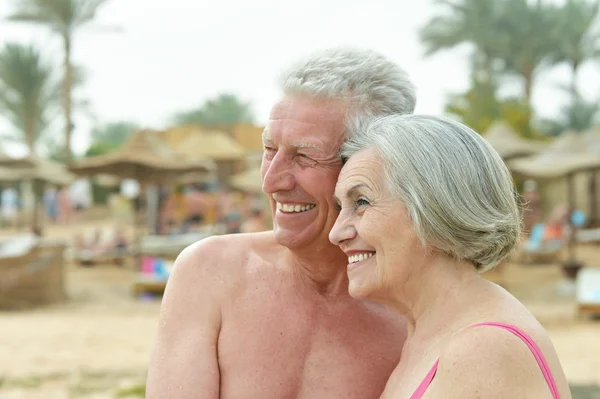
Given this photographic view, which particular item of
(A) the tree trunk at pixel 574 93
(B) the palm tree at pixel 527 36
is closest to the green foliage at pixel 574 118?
(A) the tree trunk at pixel 574 93

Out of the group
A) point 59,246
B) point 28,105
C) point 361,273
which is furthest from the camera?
point 28,105

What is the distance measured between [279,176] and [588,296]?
9.90m

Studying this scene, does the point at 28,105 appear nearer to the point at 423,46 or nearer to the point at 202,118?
the point at 423,46

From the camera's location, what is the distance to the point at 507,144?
17688 millimetres

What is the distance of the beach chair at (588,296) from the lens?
1080 cm

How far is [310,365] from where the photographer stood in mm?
2146

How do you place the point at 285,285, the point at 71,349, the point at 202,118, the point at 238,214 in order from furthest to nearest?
1. the point at 202,118
2. the point at 238,214
3. the point at 71,349
4. the point at 285,285

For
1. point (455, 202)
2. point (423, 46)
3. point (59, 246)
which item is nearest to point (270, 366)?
point (455, 202)

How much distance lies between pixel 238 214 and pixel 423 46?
14362 millimetres

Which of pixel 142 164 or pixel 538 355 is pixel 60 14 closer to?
pixel 142 164

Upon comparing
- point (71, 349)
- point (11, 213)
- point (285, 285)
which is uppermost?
point (285, 285)

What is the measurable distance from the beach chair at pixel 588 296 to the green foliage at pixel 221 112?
49.4 meters

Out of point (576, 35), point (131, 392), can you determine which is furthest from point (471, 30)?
point (131, 392)

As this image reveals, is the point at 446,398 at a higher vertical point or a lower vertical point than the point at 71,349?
higher
